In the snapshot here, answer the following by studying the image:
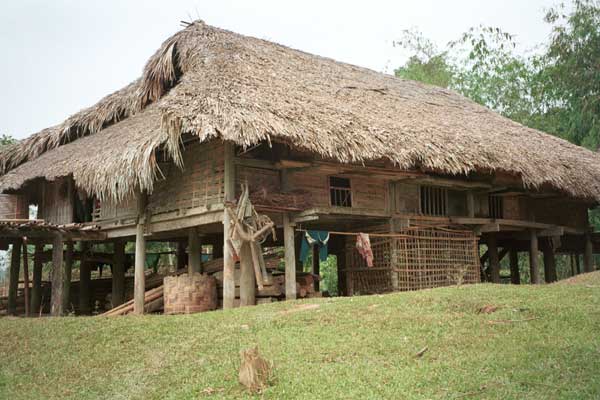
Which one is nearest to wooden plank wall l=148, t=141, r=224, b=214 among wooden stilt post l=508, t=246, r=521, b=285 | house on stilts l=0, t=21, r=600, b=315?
house on stilts l=0, t=21, r=600, b=315

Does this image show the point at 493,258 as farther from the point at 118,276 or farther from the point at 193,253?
the point at 118,276

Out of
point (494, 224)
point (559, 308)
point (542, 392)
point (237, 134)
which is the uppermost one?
point (237, 134)

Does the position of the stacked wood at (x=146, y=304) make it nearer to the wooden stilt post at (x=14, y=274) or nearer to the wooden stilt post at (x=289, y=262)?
the wooden stilt post at (x=14, y=274)

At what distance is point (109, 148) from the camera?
14023 mm

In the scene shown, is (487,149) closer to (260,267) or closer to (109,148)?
(260,267)

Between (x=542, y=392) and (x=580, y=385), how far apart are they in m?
0.38

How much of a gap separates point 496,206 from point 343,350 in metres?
11.6

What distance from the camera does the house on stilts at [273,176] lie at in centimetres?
1239

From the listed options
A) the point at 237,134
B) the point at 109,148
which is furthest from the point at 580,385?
the point at 109,148

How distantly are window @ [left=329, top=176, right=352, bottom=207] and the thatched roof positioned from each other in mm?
1556

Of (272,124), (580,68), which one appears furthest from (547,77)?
(272,124)

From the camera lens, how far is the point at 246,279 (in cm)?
1259

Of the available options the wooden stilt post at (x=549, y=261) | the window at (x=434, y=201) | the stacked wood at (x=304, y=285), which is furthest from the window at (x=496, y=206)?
the stacked wood at (x=304, y=285)

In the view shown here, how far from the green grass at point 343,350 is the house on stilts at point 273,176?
3.10 m
